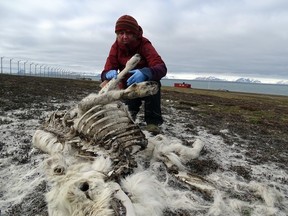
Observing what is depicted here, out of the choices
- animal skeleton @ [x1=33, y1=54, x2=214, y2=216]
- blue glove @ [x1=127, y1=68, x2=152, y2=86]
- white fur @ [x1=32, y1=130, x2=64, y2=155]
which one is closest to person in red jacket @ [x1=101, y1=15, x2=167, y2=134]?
blue glove @ [x1=127, y1=68, x2=152, y2=86]

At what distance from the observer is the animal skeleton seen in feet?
9.01

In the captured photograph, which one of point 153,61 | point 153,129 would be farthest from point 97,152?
point 153,129

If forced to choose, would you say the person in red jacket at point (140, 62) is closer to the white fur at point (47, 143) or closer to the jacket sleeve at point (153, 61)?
the jacket sleeve at point (153, 61)

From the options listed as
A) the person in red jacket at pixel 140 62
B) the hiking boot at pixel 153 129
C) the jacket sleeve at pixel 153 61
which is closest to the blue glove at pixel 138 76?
the person in red jacket at pixel 140 62

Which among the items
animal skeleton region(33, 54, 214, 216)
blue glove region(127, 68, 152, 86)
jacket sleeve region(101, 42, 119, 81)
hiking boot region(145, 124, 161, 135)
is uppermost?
jacket sleeve region(101, 42, 119, 81)

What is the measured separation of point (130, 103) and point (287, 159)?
10.5ft

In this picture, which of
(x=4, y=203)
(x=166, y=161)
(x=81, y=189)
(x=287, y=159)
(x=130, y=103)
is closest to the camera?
(x=81, y=189)

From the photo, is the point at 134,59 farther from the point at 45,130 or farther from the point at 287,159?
the point at 287,159

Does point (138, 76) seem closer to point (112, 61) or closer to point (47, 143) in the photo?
point (112, 61)

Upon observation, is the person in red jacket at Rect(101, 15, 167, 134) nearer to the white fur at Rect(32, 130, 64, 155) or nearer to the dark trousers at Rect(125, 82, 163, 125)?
the dark trousers at Rect(125, 82, 163, 125)

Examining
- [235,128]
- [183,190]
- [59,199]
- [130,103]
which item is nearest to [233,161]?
[183,190]

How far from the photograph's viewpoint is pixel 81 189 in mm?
2838

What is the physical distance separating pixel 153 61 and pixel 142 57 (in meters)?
0.33

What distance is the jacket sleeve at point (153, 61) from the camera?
555 cm
